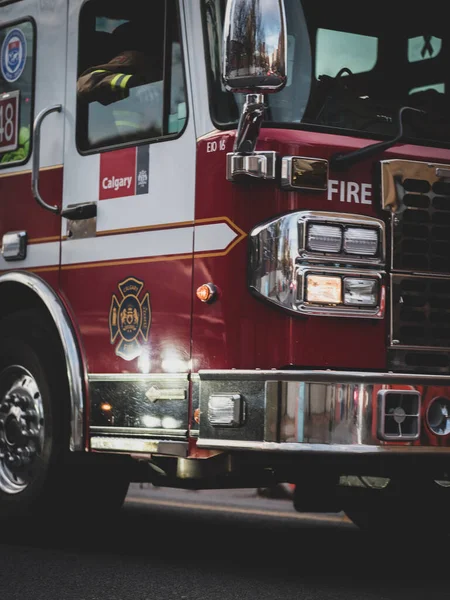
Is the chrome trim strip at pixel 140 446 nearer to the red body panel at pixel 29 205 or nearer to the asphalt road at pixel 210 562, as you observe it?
the asphalt road at pixel 210 562

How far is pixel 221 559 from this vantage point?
21.6ft

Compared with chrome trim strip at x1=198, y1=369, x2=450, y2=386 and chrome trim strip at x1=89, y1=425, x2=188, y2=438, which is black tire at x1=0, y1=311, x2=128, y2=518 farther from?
chrome trim strip at x1=198, y1=369, x2=450, y2=386

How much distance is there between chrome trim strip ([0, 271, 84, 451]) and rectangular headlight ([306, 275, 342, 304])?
4.69ft

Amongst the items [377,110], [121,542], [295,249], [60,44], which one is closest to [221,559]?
[121,542]

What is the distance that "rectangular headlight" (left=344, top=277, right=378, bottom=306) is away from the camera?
568 cm

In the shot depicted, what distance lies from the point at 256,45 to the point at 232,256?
99 centimetres

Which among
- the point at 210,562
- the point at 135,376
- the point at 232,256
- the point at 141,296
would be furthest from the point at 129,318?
the point at 210,562

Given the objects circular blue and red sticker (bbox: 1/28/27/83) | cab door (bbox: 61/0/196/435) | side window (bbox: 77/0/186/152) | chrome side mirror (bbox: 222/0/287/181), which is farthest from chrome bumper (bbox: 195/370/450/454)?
circular blue and red sticker (bbox: 1/28/27/83)

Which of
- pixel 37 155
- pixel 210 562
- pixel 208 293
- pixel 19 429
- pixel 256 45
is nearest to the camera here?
pixel 256 45

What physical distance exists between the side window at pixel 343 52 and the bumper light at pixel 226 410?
62.4 inches

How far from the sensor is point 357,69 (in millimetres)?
6211

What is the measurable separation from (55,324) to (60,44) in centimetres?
152

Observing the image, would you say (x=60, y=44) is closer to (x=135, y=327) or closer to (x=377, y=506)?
(x=135, y=327)

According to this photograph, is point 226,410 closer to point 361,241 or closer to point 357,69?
point 361,241
